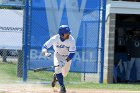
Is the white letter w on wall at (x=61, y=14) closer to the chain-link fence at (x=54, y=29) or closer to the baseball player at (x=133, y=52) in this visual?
the chain-link fence at (x=54, y=29)

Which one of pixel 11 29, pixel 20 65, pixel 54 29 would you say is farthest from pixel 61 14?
pixel 20 65

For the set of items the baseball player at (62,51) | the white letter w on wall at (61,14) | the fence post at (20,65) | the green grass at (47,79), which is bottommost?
the green grass at (47,79)

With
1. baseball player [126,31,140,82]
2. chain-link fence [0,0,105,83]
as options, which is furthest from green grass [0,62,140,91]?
baseball player [126,31,140,82]

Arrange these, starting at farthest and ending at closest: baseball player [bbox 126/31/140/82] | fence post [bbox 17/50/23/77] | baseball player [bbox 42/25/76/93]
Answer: baseball player [bbox 126/31/140/82] < fence post [bbox 17/50/23/77] < baseball player [bbox 42/25/76/93]

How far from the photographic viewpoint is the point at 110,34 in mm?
18812

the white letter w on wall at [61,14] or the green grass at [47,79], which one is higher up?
the white letter w on wall at [61,14]

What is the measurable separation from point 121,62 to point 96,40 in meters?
2.64

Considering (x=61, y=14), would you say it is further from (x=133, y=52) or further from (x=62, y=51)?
(x=133, y=52)

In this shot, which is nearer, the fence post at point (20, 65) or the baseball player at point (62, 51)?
the baseball player at point (62, 51)

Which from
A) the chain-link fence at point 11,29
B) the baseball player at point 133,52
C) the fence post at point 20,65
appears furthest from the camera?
the baseball player at point 133,52

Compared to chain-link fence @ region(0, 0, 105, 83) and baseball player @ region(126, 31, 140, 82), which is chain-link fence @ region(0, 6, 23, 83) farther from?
baseball player @ region(126, 31, 140, 82)

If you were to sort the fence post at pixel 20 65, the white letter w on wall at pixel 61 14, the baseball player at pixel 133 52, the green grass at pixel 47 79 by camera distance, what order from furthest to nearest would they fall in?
the baseball player at pixel 133 52
the fence post at pixel 20 65
the white letter w on wall at pixel 61 14
the green grass at pixel 47 79

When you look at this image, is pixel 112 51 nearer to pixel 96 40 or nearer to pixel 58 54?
pixel 96 40

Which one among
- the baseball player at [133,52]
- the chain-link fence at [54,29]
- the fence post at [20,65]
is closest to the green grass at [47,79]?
the fence post at [20,65]
